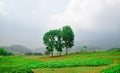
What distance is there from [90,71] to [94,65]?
29.2 feet

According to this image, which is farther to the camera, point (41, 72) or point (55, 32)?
point (55, 32)

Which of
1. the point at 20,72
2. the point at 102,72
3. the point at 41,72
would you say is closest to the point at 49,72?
the point at 41,72

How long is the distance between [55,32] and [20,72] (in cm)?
6453

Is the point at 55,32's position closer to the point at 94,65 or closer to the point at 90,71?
the point at 94,65

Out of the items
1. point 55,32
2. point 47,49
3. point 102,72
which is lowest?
point 102,72

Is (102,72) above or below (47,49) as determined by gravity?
below

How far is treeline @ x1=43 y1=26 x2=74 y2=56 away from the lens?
100 metres

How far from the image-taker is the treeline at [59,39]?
100m

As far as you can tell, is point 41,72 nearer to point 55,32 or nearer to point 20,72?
point 20,72

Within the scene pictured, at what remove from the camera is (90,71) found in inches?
1638

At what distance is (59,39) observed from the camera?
102 m

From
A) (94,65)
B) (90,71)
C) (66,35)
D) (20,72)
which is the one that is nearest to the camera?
(20,72)

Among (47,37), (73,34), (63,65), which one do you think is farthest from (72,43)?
(63,65)

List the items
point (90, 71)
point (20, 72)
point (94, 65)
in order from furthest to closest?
point (94, 65) < point (90, 71) < point (20, 72)
